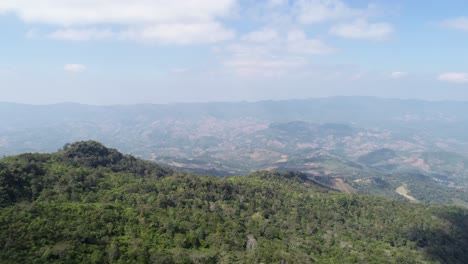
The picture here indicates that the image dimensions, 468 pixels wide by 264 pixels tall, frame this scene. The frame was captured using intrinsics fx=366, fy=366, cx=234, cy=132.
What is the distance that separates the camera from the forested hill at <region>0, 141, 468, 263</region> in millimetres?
57875

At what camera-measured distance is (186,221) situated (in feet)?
246

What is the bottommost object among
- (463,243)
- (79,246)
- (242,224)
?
(463,243)

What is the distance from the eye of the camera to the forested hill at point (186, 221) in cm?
5788

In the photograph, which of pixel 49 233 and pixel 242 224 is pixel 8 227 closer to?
pixel 49 233

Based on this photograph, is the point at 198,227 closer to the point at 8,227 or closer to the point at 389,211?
the point at 8,227

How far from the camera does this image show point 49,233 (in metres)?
57.3

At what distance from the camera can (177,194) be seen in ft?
303

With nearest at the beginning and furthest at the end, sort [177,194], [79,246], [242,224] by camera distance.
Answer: [79,246], [242,224], [177,194]

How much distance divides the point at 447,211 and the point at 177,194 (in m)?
93.5

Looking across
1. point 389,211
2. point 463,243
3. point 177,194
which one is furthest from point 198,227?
point 463,243

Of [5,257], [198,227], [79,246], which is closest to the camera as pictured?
[5,257]

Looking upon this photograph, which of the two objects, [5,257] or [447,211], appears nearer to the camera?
[5,257]

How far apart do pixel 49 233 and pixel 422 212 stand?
354 ft

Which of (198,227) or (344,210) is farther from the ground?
(198,227)
